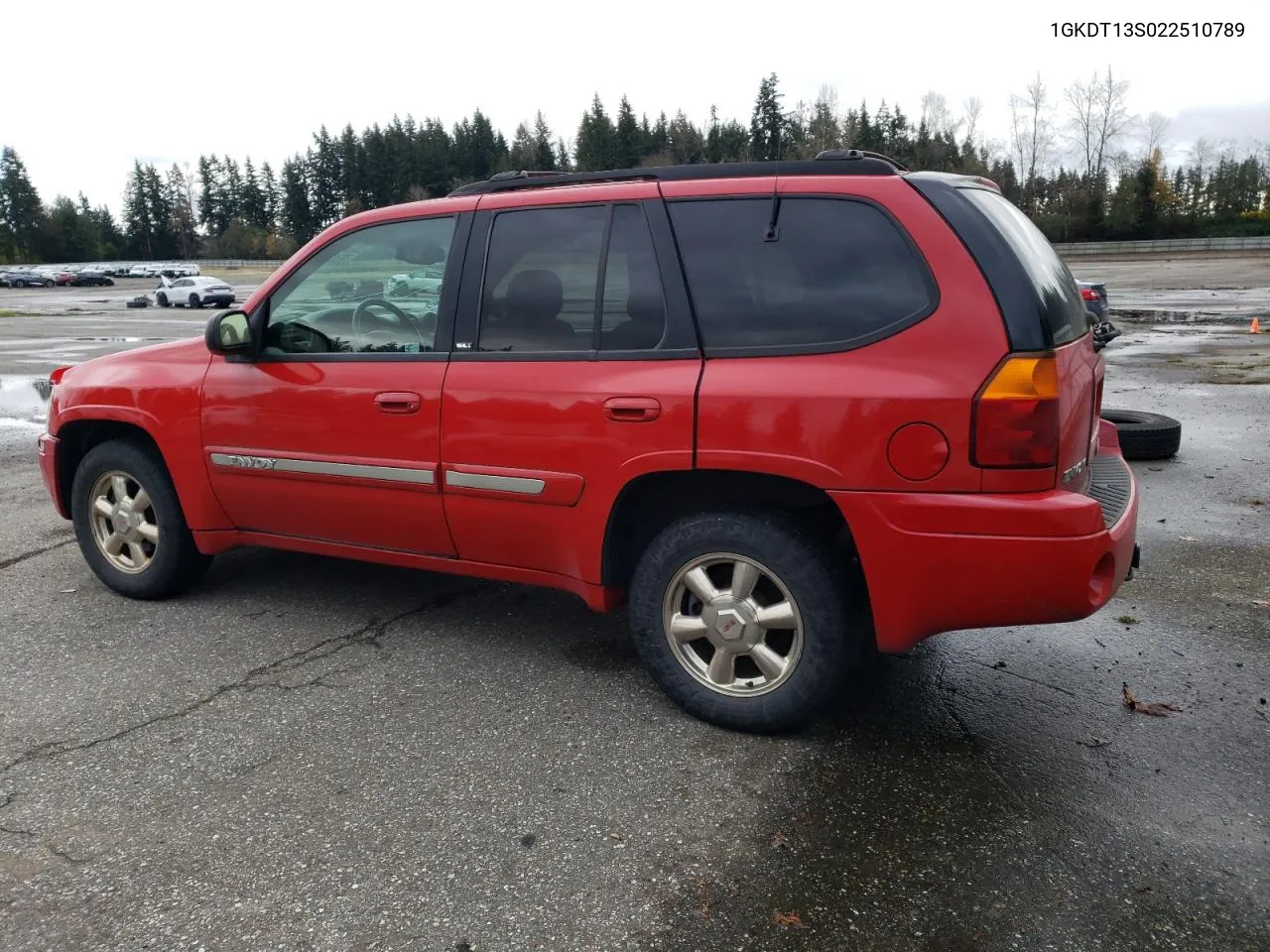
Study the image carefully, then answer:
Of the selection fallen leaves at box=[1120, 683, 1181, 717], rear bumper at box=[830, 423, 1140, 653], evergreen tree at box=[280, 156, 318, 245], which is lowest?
fallen leaves at box=[1120, 683, 1181, 717]

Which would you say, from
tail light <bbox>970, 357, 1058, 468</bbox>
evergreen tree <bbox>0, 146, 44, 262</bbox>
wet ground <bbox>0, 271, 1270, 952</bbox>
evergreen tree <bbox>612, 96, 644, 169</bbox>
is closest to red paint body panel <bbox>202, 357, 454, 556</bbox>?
wet ground <bbox>0, 271, 1270, 952</bbox>

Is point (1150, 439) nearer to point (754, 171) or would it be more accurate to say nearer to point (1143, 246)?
point (754, 171)

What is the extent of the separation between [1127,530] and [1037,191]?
3068 inches

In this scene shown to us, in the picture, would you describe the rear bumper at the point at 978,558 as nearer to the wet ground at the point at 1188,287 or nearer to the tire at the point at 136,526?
the tire at the point at 136,526

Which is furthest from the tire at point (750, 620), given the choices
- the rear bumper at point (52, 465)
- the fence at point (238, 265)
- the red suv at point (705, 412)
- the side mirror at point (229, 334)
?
the fence at point (238, 265)

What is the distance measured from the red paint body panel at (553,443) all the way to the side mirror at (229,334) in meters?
1.06

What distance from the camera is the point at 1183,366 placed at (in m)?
12.7

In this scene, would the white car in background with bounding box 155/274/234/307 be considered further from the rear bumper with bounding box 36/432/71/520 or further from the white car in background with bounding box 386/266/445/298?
the white car in background with bounding box 386/266/445/298

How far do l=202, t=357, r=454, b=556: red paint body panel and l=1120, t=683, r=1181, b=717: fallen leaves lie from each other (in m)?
2.58

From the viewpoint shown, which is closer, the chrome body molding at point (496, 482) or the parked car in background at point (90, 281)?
the chrome body molding at point (496, 482)

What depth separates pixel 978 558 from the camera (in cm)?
294

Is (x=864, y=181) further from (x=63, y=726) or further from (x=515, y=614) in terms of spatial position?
(x=63, y=726)

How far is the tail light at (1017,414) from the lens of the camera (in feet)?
9.40

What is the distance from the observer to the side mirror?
4.14m
